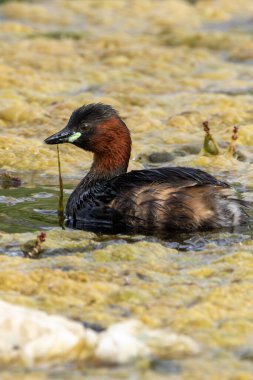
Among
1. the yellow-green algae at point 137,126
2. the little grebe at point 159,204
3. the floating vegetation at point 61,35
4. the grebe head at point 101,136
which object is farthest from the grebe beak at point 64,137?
the floating vegetation at point 61,35

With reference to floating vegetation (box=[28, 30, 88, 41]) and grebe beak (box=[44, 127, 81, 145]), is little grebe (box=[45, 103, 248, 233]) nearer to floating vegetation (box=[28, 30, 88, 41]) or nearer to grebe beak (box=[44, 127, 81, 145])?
grebe beak (box=[44, 127, 81, 145])

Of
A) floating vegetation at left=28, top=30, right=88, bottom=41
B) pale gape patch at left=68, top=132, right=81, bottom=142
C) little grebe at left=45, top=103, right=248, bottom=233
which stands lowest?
little grebe at left=45, top=103, right=248, bottom=233

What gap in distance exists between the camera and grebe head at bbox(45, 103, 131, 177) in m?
7.93

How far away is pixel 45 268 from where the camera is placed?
19.4 feet

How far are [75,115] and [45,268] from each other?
2369mm

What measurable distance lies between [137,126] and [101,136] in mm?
2354

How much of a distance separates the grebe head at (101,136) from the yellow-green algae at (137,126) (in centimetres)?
97

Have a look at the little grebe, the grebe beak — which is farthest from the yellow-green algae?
the grebe beak

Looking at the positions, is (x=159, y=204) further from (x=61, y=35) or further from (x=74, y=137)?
(x=61, y=35)

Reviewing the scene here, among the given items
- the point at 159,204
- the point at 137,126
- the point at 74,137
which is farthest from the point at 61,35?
the point at 159,204

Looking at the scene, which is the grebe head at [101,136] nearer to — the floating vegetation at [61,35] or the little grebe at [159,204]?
the little grebe at [159,204]

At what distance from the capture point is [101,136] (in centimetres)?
796

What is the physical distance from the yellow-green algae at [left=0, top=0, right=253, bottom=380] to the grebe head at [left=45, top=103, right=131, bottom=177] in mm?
966

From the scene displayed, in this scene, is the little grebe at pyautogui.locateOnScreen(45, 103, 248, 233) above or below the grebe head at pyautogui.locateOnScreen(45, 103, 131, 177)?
below
